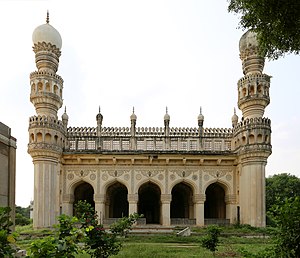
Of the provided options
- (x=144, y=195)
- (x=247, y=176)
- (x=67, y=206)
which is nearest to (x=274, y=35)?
(x=247, y=176)

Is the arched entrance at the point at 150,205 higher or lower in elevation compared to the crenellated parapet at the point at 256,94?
lower

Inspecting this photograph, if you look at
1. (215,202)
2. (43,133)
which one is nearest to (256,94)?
(215,202)

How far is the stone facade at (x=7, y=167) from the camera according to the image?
546 centimetres

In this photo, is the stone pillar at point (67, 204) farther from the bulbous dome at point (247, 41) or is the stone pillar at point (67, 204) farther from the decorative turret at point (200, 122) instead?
the bulbous dome at point (247, 41)

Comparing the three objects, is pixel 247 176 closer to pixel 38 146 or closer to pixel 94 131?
pixel 94 131

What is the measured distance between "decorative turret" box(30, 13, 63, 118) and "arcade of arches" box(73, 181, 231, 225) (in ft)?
14.9

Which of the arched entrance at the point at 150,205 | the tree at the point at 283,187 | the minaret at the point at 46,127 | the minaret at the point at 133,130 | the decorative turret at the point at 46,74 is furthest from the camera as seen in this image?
the tree at the point at 283,187

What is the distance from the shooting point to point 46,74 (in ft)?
65.9

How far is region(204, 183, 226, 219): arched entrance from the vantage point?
23205 mm

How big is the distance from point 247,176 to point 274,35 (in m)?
13.2

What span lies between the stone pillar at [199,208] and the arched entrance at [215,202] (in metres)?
2.24

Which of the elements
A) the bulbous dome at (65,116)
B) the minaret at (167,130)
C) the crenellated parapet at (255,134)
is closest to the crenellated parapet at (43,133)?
the bulbous dome at (65,116)

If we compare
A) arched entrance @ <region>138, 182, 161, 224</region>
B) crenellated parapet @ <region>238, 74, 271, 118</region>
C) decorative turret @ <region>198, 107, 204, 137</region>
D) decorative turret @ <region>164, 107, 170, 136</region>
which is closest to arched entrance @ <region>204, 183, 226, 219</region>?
arched entrance @ <region>138, 182, 161, 224</region>

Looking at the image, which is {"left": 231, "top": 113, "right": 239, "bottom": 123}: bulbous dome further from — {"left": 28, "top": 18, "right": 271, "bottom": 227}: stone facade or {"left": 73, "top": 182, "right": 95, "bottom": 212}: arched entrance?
{"left": 73, "top": 182, "right": 95, "bottom": 212}: arched entrance
